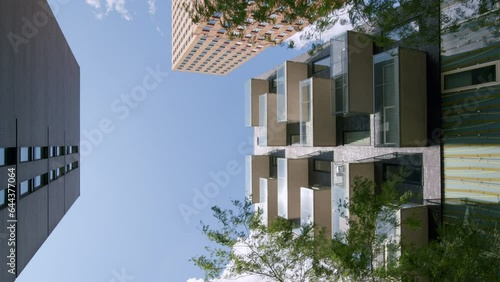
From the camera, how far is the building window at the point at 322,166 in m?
18.2

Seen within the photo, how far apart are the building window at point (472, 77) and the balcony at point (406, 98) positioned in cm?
88

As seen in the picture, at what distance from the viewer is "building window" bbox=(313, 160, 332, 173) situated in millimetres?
18209

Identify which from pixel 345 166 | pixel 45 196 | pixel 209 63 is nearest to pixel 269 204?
pixel 345 166

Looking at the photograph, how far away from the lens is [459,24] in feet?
35.7

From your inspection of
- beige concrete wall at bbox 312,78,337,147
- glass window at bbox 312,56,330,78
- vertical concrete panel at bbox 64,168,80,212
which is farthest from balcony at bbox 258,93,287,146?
vertical concrete panel at bbox 64,168,80,212

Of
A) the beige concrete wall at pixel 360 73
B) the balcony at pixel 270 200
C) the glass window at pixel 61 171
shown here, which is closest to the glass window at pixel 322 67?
the beige concrete wall at pixel 360 73

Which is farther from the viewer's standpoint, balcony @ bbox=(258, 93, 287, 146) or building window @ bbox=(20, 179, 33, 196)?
balcony @ bbox=(258, 93, 287, 146)

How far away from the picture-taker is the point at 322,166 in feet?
61.4

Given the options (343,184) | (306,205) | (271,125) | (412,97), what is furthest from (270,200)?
(412,97)

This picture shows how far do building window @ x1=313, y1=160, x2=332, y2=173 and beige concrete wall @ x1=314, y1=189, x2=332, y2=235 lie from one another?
1.60 m

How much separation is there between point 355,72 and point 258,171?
462 inches

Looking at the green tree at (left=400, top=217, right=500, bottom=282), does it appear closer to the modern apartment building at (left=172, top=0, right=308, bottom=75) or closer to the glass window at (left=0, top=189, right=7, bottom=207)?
the glass window at (left=0, top=189, right=7, bottom=207)

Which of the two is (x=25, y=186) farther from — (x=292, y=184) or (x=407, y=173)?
(x=407, y=173)

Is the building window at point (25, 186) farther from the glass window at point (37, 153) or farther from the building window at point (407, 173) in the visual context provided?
the building window at point (407, 173)
